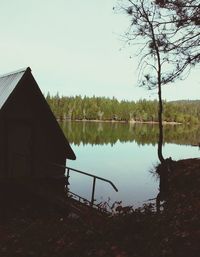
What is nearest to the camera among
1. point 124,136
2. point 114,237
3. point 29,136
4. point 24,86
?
point 114,237

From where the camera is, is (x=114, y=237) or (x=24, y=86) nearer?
(x=114, y=237)

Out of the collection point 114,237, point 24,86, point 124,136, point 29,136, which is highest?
point 24,86

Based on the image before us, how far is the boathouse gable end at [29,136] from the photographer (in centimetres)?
1628

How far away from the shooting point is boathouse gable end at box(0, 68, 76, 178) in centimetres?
1628

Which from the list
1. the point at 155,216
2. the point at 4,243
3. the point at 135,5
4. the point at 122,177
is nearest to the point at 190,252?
the point at 155,216

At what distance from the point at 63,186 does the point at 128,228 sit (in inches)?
327

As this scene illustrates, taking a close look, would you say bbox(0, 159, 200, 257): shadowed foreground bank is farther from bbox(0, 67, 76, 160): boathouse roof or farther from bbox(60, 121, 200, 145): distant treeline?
bbox(60, 121, 200, 145): distant treeline

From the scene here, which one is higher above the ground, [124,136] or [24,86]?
[24,86]

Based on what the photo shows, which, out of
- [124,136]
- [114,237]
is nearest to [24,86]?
[114,237]

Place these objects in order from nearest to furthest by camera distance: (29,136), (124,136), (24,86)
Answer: (24,86)
(29,136)
(124,136)

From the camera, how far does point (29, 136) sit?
17547 millimetres

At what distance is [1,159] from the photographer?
16.2 m

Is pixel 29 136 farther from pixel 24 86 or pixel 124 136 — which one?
pixel 124 136

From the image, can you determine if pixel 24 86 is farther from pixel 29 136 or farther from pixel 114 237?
pixel 114 237
